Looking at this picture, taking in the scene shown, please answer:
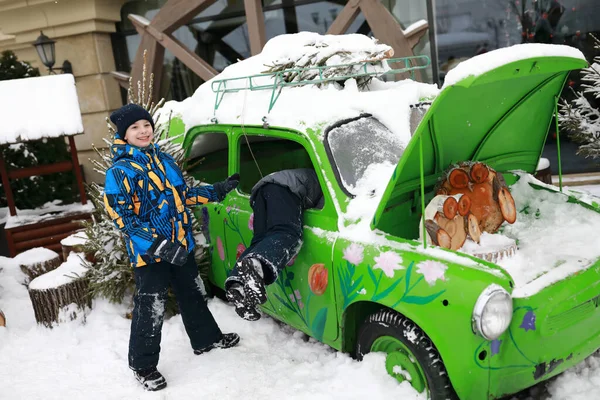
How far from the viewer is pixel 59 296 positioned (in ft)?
14.2

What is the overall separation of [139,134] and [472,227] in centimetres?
205

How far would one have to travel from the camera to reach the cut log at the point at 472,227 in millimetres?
2998

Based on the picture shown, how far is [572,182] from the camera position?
7457 millimetres

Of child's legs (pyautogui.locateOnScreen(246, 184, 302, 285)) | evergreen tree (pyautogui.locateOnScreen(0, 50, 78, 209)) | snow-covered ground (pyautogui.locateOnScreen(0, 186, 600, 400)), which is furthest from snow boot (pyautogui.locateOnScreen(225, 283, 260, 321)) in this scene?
evergreen tree (pyautogui.locateOnScreen(0, 50, 78, 209))

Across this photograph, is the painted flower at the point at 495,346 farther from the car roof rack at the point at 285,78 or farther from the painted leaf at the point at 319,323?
the car roof rack at the point at 285,78

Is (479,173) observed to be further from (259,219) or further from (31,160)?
(31,160)

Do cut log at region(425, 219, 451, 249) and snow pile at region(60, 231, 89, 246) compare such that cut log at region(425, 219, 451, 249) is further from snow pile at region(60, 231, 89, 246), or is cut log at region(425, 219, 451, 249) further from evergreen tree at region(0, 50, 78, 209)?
evergreen tree at region(0, 50, 78, 209)

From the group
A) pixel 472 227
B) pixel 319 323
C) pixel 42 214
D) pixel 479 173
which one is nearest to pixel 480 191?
pixel 479 173

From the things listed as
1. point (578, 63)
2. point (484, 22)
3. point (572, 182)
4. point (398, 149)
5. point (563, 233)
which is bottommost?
point (572, 182)

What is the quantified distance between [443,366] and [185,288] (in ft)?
5.91

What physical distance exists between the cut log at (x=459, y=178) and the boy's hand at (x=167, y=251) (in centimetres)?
164

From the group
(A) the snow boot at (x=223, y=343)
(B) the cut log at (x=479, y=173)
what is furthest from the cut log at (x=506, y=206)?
(A) the snow boot at (x=223, y=343)

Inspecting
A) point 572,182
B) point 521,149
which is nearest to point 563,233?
point 521,149

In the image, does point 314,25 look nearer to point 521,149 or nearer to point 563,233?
point 521,149
